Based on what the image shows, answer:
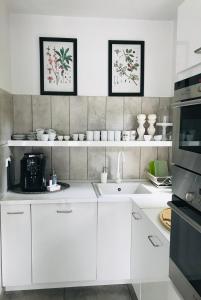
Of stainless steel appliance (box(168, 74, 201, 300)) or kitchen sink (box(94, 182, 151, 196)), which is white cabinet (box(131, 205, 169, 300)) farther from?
kitchen sink (box(94, 182, 151, 196))

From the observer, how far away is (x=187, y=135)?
108cm

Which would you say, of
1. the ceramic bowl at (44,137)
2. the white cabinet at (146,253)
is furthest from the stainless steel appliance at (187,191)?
the ceramic bowl at (44,137)

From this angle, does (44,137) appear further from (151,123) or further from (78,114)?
(151,123)

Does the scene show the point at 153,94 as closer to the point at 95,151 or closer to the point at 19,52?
the point at 95,151

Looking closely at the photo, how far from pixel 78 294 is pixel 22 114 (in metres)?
1.61

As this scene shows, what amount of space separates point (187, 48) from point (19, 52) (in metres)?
1.81

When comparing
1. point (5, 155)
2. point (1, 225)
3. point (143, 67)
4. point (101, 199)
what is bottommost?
point (1, 225)

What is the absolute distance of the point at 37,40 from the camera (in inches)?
99.8

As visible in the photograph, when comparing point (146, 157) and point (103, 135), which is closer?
point (103, 135)

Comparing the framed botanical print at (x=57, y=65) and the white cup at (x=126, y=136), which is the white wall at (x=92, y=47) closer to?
the framed botanical print at (x=57, y=65)

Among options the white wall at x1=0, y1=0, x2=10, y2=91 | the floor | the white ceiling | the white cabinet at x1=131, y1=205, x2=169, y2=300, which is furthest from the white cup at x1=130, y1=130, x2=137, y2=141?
the floor

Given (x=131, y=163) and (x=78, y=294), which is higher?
(x=131, y=163)

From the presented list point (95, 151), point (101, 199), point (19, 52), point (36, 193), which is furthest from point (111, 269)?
point (19, 52)

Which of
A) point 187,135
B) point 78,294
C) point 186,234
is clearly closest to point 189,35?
point 187,135
